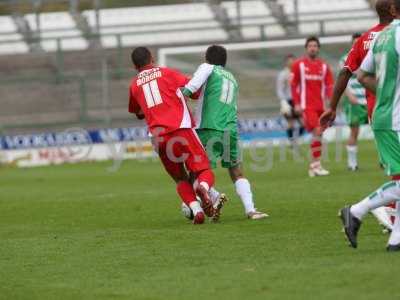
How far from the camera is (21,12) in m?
38.5

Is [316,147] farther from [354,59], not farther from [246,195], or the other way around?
[354,59]

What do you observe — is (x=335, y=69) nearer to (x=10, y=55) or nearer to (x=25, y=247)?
(x=10, y=55)

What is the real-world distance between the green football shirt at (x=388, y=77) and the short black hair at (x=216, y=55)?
418 cm

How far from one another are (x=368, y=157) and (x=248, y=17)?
14.3 m

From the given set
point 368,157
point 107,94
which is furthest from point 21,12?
point 368,157

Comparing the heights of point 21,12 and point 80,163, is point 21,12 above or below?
above

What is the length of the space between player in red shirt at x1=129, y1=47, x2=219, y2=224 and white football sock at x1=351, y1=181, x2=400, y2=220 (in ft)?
11.4

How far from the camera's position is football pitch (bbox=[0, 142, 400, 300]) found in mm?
8383

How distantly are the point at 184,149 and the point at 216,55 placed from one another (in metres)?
1.25

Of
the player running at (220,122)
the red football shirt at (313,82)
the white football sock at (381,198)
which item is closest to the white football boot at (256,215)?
the player running at (220,122)

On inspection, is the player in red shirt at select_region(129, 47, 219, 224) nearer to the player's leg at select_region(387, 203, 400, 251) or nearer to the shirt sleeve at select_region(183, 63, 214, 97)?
the shirt sleeve at select_region(183, 63, 214, 97)

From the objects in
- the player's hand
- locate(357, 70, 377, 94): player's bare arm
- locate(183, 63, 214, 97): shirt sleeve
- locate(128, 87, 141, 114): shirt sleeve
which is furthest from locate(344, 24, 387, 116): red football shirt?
locate(128, 87, 141, 114): shirt sleeve

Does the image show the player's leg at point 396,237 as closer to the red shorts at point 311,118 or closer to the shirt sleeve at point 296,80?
the red shorts at point 311,118

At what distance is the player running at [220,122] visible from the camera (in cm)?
1342
